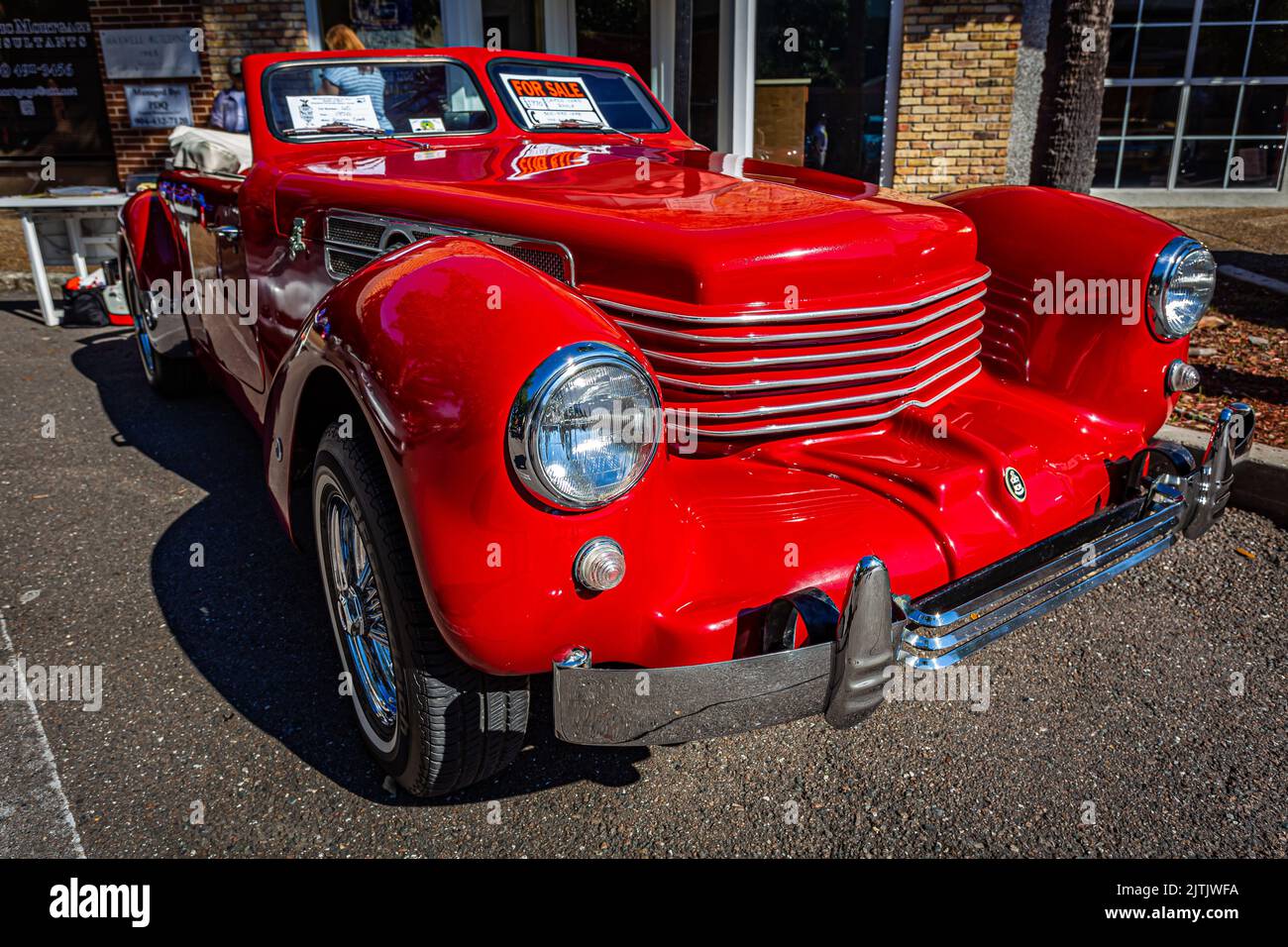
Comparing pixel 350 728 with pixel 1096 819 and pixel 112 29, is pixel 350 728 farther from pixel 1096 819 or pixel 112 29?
pixel 112 29

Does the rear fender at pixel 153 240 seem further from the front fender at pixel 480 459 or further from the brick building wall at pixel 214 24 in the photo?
the brick building wall at pixel 214 24

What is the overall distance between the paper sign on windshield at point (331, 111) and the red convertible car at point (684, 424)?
188 millimetres

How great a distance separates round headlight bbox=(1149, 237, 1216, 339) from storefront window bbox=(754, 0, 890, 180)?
6148mm

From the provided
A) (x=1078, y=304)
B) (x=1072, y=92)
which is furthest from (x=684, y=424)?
(x=1072, y=92)

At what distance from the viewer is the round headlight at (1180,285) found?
261cm

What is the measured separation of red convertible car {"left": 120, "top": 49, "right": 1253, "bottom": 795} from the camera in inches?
65.1

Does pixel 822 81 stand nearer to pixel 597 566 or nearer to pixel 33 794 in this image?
pixel 597 566

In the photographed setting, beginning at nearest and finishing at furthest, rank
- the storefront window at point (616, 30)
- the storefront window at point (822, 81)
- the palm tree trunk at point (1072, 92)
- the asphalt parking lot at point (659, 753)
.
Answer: the asphalt parking lot at point (659, 753), the palm tree trunk at point (1072, 92), the storefront window at point (822, 81), the storefront window at point (616, 30)

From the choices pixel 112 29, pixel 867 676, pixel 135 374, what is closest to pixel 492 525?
pixel 867 676

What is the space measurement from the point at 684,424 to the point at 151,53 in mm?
8883

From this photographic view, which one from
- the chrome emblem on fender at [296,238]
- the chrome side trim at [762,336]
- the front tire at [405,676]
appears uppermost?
the chrome emblem on fender at [296,238]

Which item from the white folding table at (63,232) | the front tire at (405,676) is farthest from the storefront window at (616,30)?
the front tire at (405,676)

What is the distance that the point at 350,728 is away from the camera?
234 centimetres
